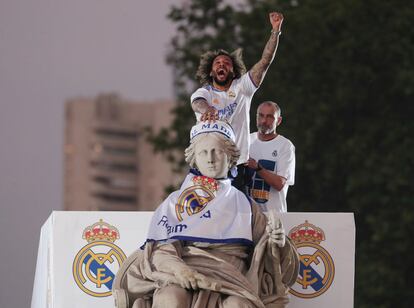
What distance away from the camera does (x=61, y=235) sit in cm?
1972

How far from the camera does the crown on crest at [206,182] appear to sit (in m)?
18.7

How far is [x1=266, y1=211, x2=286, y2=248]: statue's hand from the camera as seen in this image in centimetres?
1822

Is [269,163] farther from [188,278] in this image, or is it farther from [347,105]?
[347,105]

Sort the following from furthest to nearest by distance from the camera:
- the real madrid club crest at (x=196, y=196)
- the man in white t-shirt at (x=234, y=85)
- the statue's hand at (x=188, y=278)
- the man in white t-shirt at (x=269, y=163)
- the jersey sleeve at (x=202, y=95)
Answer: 1. the man in white t-shirt at (x=269, y=163)
2. the man in white t-shirt at (x=234, y=85)
3. the jersey sleeve at (x=202, y=95)
4. the real madrid club crest at (x=196, y=196)
5. the statue's hand at (x=188, y=278)

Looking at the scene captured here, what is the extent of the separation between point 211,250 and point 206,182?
61 cm

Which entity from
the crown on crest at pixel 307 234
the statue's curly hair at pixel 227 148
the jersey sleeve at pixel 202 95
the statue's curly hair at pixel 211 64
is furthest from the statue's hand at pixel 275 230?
the statue's curly hair at pixel 211 64

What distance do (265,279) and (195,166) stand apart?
1.17 meters

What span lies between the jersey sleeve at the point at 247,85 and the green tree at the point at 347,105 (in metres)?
16.4

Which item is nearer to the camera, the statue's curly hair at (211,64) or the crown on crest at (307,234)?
the crown on crest at (307,234)

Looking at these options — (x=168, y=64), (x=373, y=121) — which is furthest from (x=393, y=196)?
(x=168, y=64)

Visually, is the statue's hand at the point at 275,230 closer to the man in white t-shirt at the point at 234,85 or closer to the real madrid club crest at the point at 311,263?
the real madrid club crest at the point at 311,263

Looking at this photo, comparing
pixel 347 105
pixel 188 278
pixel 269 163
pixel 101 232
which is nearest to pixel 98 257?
Answer: pixel 101 232

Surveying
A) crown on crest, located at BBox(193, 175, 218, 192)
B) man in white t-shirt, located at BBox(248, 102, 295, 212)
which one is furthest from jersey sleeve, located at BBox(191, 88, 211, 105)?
crown on crest, located at BBox(193, 175, 218, 192)

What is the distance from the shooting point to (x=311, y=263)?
19703 millimetres
